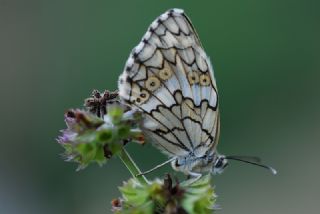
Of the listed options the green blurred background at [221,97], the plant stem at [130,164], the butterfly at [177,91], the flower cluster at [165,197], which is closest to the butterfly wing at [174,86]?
the butterfly at [177,91]

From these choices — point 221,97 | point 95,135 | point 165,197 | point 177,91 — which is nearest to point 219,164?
point 177,91

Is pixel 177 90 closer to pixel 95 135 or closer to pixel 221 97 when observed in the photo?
pixel 95 135

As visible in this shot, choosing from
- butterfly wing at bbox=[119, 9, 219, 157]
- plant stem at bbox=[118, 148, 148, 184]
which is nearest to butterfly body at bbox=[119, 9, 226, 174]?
butterfly wing at bbox=[119, 9, 219, 157]

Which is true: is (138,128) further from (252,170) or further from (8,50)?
(8,50)

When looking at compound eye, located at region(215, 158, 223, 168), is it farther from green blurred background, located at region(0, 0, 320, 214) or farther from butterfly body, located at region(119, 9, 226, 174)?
green blurred background, located at region(0, 0, 320, 214)

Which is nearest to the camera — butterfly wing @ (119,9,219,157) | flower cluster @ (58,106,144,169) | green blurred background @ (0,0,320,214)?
flower cluster @ (58,106,144,169)

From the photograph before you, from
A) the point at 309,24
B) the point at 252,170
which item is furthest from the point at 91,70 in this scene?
the point at 309,24
